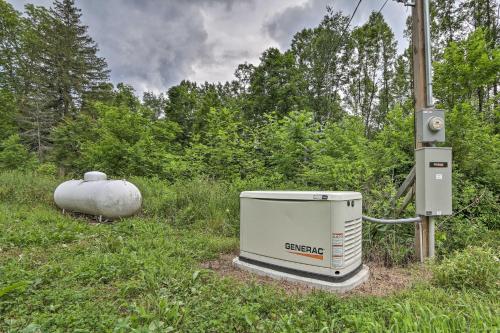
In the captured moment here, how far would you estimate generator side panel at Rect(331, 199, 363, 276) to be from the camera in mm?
2496

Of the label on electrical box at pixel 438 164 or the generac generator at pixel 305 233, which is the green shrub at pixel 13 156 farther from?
the label on electrical box at pixel 438 164

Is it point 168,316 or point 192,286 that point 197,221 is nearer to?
point 192,286

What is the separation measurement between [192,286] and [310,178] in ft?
11.3

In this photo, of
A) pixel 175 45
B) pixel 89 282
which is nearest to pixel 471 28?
pixel 175 45

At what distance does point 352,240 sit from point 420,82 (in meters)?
2.17

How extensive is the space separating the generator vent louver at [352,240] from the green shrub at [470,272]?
0.71m

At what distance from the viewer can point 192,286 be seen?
8.19 ft

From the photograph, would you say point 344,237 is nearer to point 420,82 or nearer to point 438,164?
point 438,164

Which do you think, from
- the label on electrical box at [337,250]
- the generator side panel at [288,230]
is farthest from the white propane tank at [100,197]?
the label on electrical box at [337,250]

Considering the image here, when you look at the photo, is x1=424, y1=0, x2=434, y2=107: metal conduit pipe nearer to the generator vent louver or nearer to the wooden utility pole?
the wooden utility pole

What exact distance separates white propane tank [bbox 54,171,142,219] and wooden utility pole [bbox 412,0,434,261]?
15.6 feet

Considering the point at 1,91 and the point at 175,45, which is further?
the point at 1,91

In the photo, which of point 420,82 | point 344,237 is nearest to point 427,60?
point 420,82

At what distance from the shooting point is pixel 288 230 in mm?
2750
